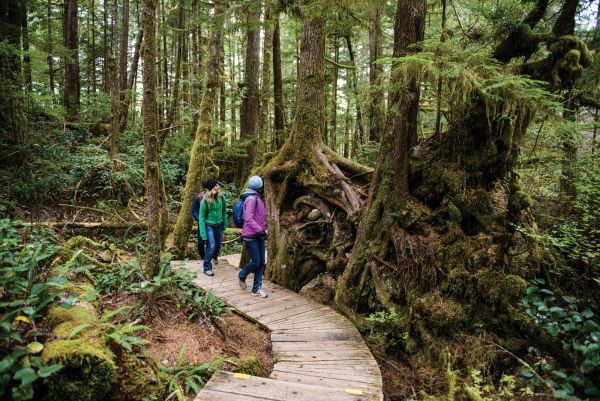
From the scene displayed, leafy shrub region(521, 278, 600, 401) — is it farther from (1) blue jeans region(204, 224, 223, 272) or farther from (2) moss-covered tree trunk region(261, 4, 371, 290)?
(1) blue jeans region(204, 224, 223, 272)

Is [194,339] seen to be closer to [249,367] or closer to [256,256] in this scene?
[249,367]

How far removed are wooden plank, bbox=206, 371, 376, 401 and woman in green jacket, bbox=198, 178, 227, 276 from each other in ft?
15.7

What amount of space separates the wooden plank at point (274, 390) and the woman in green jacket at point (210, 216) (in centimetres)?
478

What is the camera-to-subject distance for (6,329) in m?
2.48

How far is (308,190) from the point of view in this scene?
8.73 metres

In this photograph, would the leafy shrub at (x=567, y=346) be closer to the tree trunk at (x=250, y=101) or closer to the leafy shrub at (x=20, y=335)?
the leafy shrub at (x=20, y=335)

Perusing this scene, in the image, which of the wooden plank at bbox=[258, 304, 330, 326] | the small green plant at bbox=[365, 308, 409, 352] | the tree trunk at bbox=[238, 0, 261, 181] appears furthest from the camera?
the tree trunk at bbox=[238, 0, 261, 181]

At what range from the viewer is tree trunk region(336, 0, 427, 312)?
6.55 meters

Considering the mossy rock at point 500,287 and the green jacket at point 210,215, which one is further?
the green jacket at point 210,215

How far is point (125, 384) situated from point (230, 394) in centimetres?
98

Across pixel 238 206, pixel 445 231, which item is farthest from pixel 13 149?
pixel 445 231

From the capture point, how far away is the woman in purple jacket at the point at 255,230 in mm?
7043

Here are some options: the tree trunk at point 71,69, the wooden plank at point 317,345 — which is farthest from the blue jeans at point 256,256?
the tree trunk at point 71,69

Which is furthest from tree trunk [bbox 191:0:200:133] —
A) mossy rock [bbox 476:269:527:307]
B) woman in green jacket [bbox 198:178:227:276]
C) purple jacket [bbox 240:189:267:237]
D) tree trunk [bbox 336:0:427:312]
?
mossy rock [bbox 476:269:527:307]
